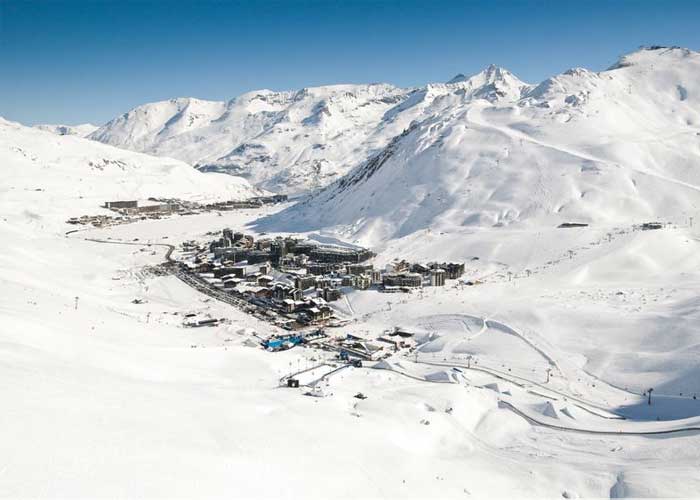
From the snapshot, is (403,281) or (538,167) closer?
(403,281)

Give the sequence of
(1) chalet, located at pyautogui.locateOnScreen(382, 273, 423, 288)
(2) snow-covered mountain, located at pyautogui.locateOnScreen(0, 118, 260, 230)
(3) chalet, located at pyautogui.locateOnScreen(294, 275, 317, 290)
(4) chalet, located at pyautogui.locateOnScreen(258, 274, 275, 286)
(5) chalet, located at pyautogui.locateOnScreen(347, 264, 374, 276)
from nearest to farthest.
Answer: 1. (1) chalet, located at pyautogui.locateOnScreen(382, 273, 423, 288)
2. (3) chalet, located at pyautogui.locateOnScreen(294, 275, 317, 290)
3. (4) chalet, located at pyautogui.locateOnScreen(258, 274, 275, 286)
4. (5) chalet, located at pyautogui.locateOnScreen(347, 264, 374, 276)
5. (2) snow-covered mountain, located at pyautogui.locateOnScreen(0, 118, 260, 230)

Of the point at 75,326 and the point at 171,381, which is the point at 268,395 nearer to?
the point at 171,381

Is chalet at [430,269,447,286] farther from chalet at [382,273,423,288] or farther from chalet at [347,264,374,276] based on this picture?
chalet at [347,264,374,276]

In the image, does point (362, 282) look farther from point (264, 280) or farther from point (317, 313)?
point (264, 280)

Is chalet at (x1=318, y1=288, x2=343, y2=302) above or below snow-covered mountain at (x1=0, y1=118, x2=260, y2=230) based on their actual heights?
below

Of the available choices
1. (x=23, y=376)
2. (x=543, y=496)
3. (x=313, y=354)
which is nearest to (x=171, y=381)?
(x=23, y=376)

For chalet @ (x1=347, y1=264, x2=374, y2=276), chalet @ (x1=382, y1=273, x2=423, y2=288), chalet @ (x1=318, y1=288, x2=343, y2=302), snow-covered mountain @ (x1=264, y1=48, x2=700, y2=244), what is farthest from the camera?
snow-covered mountain @ (x1=264, y1=48, x2=700, y2=244)

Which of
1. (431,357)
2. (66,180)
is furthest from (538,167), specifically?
(66,180)

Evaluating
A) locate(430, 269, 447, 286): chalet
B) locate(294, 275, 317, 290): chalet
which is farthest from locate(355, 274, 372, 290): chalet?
locate(430, 269, 447, 286): chalet
